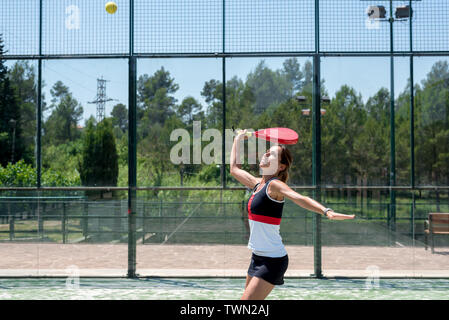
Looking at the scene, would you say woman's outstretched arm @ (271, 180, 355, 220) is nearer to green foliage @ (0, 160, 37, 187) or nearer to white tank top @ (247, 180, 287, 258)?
white tank top @ (247, 180, 287, 258)

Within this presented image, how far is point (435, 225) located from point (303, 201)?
6149 millimetres

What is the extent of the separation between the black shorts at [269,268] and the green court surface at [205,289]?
3.29 m

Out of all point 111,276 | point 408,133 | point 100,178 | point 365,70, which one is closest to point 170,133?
point 100,178

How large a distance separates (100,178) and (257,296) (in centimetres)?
535

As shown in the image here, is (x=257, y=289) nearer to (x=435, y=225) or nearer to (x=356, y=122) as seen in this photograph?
(x=356, y=122)

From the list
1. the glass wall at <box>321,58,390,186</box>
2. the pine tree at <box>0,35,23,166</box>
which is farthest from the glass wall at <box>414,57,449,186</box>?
the pine tree at <box>0,35,23,166</box>

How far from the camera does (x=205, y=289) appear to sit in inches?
316

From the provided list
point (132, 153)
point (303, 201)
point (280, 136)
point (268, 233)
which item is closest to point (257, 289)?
point (268, 233)

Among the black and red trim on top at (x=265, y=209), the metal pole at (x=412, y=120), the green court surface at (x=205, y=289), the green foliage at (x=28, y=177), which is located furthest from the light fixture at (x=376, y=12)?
the green foliage at (x=28, y=177)

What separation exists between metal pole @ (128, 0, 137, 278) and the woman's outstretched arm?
16.2ft

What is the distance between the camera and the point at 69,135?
898 cm

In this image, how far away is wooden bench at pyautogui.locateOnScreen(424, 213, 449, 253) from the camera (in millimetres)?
8992
